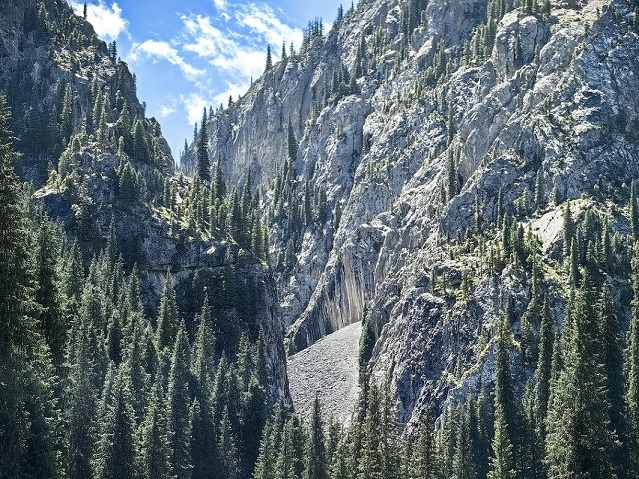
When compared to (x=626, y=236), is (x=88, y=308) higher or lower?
lower

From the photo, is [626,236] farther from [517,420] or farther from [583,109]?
[517,420]

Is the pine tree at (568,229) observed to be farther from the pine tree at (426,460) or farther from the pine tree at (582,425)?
the pine tree at (582,425)

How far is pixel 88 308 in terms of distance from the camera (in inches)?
4309

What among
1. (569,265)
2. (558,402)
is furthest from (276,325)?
(558,402)

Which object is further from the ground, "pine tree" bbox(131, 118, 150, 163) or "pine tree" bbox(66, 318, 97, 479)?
"pine tree" bbox(131, 118, 150, 163)

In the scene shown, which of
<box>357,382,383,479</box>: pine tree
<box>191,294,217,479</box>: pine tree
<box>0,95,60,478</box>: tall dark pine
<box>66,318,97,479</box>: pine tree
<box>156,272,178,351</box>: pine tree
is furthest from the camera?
<box>156,272,178,351</box>: pine tree

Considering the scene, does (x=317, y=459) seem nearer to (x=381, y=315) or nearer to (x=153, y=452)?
(x=153, y=452)

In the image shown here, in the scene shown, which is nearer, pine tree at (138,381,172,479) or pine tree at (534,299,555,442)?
pine tree at (138,381,172,479)

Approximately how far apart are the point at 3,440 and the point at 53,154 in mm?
140984

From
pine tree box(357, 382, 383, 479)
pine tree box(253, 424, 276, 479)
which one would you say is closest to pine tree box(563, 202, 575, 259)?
pine tree box(253, 424, 276, 479)

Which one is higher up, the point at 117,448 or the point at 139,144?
the point at 139,144

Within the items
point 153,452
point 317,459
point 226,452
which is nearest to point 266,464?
point 317,459

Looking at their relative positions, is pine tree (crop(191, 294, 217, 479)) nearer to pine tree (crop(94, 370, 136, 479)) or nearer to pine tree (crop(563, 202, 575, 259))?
pine tree (crop(94, 370, 136, 479))

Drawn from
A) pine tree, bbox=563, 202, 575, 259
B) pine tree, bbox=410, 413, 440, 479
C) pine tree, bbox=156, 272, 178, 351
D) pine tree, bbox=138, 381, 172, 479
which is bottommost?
pine tree, bbox=410, 413, 440, 479
